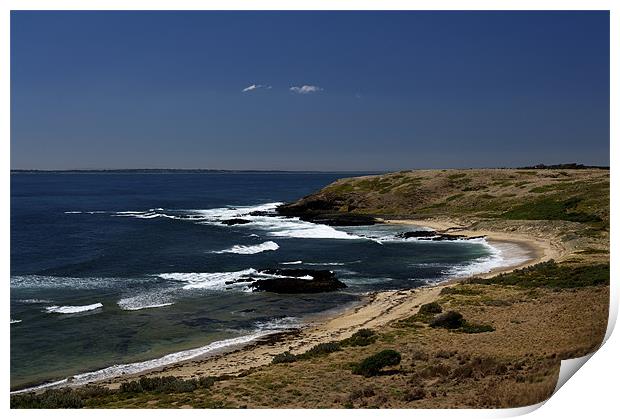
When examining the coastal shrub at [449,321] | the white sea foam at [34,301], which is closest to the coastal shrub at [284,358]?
the coastal shrub at [449,321]

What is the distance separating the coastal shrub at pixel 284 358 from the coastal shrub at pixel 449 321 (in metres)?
6.49

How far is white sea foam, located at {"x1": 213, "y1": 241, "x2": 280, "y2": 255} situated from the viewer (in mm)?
50219

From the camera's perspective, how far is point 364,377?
17.1 metres

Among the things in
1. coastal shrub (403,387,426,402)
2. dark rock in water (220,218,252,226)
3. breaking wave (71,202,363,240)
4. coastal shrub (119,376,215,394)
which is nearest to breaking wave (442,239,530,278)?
breaking wave (71,202,363,240)

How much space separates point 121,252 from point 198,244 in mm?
8172

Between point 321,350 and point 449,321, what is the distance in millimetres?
5747

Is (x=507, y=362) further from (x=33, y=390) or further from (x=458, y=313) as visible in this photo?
(x=33, y=390)

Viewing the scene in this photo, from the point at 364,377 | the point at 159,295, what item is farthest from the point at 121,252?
the point at 364,377

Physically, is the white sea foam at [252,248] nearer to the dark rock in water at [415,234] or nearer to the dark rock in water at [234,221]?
the dark rock in water at [415,234]

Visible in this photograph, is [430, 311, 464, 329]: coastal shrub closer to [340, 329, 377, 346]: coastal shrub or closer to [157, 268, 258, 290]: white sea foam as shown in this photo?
[340, 329, 377, 346]: coastal shrub

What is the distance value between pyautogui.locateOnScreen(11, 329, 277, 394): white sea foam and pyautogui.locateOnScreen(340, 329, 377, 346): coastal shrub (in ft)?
16.4

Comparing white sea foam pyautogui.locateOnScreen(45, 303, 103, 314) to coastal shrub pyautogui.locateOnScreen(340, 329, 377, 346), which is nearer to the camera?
coastal shrub pyautogui.locateOnScreen(340, 329, 377, 346)

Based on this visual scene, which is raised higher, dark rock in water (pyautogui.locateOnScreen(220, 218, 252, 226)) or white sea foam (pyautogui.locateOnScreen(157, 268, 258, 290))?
dark rock in water (pyautogui.locateOnScreen(220, 218, 252, 226))
